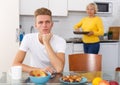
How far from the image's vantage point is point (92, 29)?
384cm

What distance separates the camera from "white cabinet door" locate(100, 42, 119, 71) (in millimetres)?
4243

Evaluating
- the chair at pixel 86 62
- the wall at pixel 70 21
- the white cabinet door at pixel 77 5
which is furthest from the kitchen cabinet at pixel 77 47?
the chair at pixel 86 62

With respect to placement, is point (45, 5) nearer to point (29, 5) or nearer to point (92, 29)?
point (29, 5)

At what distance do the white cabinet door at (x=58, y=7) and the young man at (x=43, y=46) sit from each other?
199cm

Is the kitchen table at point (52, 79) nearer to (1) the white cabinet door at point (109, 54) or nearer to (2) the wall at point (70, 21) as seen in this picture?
(1) the white cabinet door at point (109, 54)

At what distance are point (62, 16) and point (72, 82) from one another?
9.81 ft

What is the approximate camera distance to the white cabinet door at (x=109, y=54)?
4.24 m

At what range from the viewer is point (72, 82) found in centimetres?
163

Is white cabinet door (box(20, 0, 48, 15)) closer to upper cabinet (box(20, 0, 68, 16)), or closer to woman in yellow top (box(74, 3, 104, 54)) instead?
upper cabinet (box(20, 0, 68, 16))

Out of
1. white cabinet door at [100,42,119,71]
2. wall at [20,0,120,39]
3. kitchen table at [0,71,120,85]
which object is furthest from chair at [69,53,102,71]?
wall at [20,0,120,39]

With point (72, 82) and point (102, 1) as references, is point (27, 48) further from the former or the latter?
point (102, 1)

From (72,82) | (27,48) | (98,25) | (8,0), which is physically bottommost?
(72,82)

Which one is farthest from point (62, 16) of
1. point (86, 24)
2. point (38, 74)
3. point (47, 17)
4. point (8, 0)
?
point (38, 74)

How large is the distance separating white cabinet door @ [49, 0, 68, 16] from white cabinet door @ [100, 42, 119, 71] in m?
0.92
